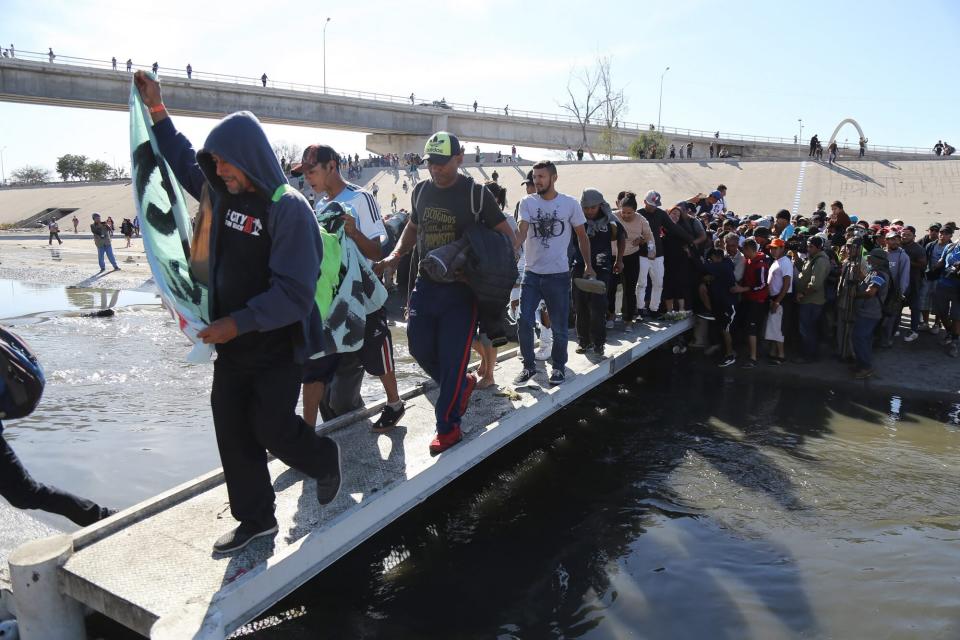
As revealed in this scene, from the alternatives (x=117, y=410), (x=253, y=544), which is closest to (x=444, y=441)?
(x=253, y=544)

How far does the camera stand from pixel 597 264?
7.24 m

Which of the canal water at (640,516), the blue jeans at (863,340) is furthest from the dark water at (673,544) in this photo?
the blue jeans at (863,340)

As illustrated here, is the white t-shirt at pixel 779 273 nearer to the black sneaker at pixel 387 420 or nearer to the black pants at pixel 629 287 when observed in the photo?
the black pants at pixel 629 287

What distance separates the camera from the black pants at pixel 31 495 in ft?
11.0

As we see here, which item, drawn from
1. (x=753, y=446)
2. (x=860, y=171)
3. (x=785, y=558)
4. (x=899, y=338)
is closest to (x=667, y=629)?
(x=785, y=558)

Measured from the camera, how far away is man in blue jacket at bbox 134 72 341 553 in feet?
8.89

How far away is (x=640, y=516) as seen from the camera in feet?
15.5

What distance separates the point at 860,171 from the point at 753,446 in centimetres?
3370

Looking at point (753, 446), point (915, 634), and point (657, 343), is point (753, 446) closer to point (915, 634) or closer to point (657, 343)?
point (657, 343)

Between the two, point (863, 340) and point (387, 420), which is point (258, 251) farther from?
point (863, 340)

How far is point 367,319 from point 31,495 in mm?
2168

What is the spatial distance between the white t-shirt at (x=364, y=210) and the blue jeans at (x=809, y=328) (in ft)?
21.8

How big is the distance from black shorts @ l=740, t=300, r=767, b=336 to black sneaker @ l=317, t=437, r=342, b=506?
277 inches

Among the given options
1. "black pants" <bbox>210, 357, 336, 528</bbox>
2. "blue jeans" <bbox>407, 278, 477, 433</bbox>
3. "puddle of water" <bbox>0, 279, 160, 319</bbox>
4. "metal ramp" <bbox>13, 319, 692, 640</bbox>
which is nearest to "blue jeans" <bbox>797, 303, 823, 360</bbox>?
"metal ramp" <bbox>13, 319, 692, 640</bbox>
